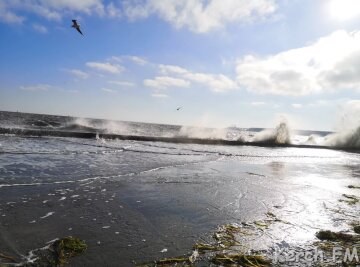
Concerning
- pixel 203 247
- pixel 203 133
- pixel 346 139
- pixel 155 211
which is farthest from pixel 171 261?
pixel 346 139

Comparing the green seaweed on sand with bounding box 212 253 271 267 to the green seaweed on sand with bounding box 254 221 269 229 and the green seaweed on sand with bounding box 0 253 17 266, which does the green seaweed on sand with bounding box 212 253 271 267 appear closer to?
the green seaweed on sand with bounding box 254 221 269 229

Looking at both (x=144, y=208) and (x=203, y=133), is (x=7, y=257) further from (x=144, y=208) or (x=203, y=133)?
(x=203, y=133)

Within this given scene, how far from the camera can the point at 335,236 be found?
19.3 ft

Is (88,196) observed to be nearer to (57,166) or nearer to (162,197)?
(162,197)

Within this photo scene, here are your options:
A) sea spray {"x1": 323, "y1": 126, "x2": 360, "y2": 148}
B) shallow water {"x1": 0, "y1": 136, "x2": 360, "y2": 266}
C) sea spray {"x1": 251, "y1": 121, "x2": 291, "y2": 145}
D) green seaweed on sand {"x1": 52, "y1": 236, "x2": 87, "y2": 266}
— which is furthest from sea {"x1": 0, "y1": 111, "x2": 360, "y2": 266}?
sea spray {"x1": 323, "y1": 126, "x2": 360, "y2": 148}

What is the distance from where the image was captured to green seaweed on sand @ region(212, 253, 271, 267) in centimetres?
464

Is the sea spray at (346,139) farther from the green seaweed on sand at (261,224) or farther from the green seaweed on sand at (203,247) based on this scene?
the green seaweed on sand at (203,247)

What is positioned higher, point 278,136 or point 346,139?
point 346,139

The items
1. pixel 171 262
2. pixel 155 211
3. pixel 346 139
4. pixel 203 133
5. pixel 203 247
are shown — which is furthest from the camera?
pixel 203 133

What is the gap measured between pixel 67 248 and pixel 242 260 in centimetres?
292

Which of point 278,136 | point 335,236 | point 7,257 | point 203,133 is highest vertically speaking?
point 278,136

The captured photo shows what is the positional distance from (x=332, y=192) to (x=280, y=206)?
11.8ft

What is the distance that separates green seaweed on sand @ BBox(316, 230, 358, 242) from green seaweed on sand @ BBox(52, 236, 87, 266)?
462 cm

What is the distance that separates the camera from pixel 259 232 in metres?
6.06
